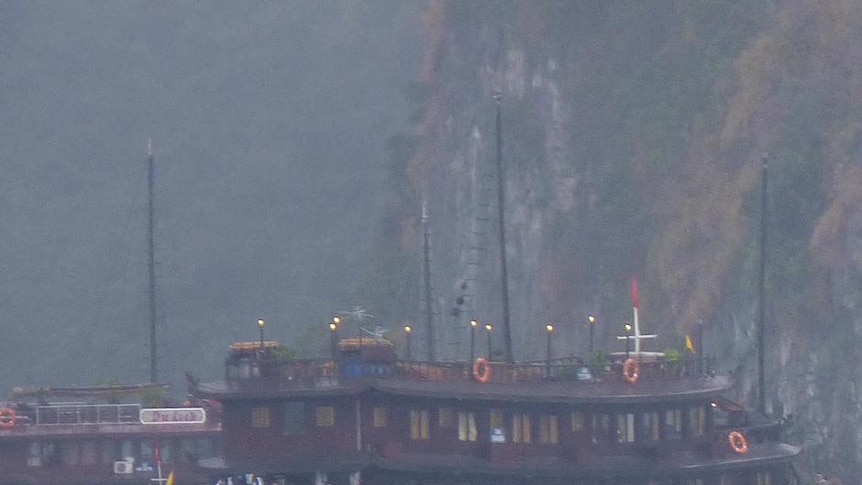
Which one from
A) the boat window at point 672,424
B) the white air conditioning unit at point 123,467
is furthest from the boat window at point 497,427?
the white air conditioning unit at point 123,467

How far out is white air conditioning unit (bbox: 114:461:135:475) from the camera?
46.6 meters

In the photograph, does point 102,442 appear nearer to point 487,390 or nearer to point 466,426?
point 466,426

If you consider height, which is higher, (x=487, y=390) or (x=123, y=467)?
(x=487, y=390)

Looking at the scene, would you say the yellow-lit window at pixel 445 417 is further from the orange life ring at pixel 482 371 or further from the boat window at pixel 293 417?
the boat window at pixel 293 417

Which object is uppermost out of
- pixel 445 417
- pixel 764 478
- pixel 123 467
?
pixel 445 417

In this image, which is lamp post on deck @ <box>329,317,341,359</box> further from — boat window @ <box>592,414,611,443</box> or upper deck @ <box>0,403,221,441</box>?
upper deck @ <box>0,403,221,441</box>

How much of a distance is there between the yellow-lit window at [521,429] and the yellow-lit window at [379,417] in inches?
109

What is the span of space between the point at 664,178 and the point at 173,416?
30351 millimetres

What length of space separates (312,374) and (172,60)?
74095 mm

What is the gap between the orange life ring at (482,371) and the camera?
40656mm

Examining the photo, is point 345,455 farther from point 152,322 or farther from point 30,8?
point 30,8

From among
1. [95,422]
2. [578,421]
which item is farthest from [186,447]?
[578,421]

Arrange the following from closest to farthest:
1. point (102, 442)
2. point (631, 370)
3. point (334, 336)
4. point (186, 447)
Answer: point (334, 336) < point (631, 370) < point (102, 442) < point (186, 447)

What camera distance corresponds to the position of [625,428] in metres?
42.2
